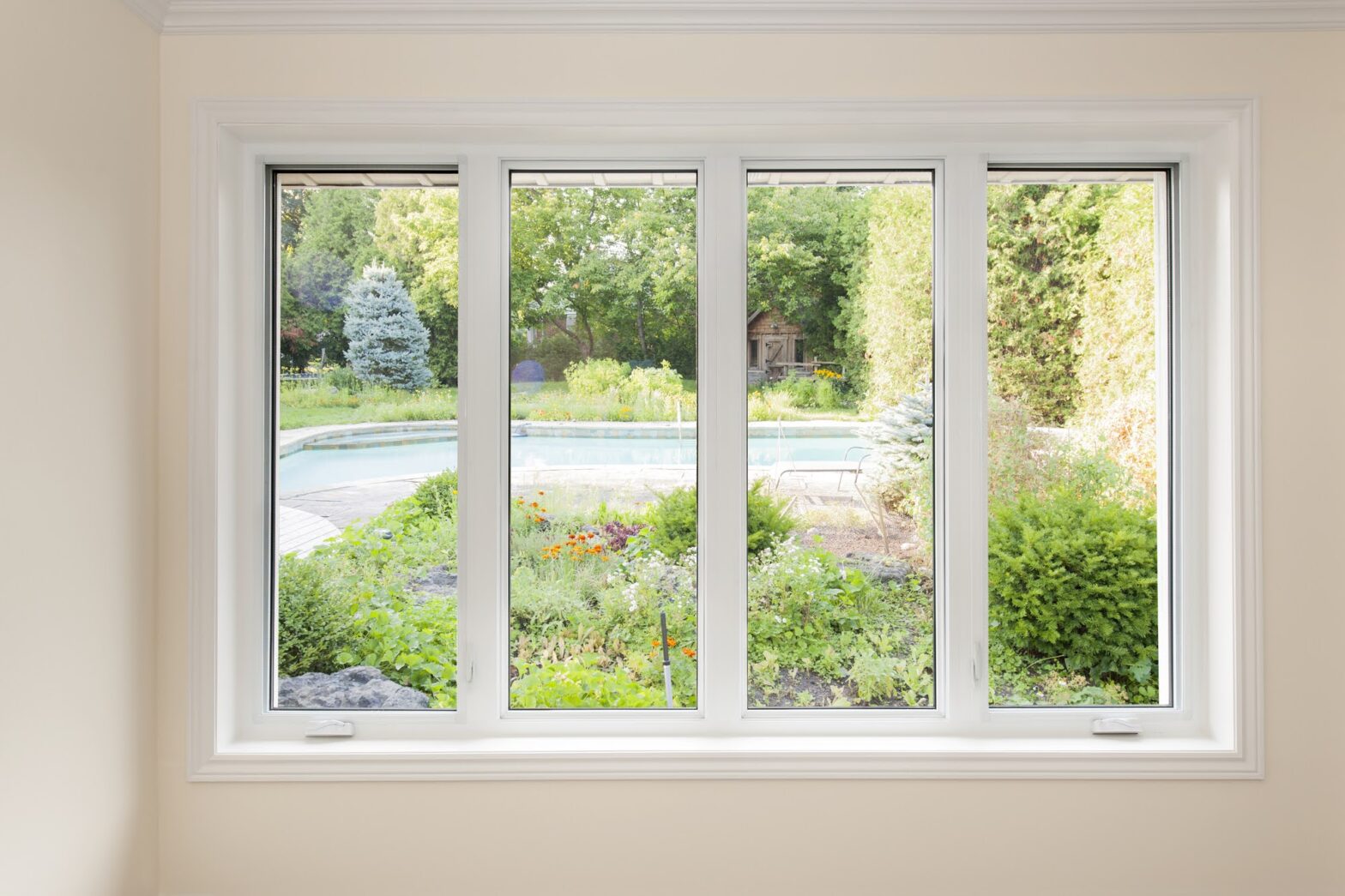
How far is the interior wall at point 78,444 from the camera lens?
1495 mm

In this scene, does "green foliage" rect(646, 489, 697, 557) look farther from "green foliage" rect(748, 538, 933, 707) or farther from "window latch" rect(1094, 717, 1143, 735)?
"window latch" rect(1094, 717, 1143, 735)

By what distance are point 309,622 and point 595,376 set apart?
966 millimetres

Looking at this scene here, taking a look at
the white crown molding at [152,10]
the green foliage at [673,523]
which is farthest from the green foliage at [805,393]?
the white crown molding at [152,10]

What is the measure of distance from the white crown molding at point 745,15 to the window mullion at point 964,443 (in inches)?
13.3

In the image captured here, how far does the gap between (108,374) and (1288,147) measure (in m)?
2.70

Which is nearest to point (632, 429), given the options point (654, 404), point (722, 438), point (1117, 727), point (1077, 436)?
point (654, 404)

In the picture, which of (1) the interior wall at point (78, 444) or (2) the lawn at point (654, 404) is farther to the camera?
(2) the lawn at point (654, 404)

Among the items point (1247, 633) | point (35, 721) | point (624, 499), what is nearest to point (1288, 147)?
point (1247, 633)

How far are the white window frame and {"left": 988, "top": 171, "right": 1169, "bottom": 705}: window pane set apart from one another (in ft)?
0.20

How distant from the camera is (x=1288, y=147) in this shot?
188cm

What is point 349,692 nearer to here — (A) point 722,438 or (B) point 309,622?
(B) point 309,622

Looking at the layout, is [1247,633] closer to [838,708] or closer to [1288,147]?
[838,708]

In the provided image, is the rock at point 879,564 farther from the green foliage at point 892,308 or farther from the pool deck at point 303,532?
the pool deck at point 303,532

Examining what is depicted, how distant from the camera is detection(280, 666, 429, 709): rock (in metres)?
2.04
